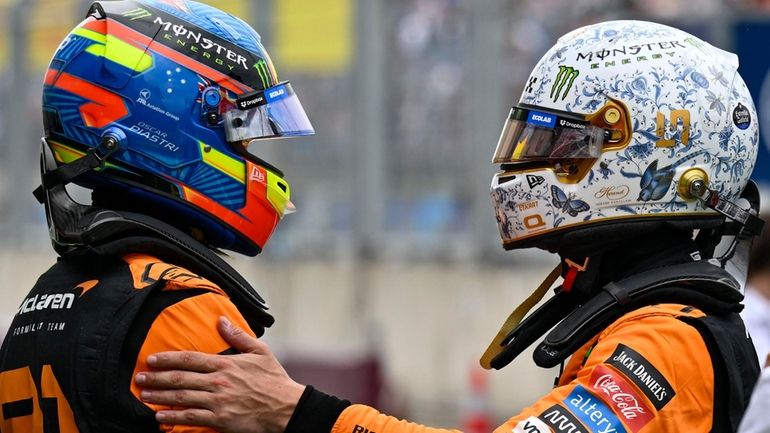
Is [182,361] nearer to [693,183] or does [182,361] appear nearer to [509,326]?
[509,326]

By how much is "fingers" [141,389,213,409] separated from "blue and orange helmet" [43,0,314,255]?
0.52m

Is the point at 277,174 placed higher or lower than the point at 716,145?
lower

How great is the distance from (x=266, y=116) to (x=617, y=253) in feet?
3.17

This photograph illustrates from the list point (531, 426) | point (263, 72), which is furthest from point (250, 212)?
point (531, 426)

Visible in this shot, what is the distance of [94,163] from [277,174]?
491 millimetres

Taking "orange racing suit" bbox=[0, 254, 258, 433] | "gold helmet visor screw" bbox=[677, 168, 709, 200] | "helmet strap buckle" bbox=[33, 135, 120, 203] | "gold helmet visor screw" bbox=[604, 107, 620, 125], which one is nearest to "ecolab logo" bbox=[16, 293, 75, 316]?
"orange racing suit" bbox=[0, 254, 258, 433]

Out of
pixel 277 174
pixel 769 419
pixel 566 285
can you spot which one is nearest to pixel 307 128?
pixel 277 174

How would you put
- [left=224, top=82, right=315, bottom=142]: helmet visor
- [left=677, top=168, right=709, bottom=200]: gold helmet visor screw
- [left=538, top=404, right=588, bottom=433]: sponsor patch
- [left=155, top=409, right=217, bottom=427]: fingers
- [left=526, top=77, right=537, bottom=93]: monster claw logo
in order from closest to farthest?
[left=155, top=409, right=217, bottom=427]: fingers < [left=538, top=404, right=588, bottom=433]: sponsor patch < [left=224, top=82, right=315, bottom=142]: helmet visor < [left=677, top=168, right=709, bottom=200]: gold helmet visor screw < [left=526, top=77, right=537, bottom=93]: monster claw logo

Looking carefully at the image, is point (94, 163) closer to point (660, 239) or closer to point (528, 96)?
point (528, 96)

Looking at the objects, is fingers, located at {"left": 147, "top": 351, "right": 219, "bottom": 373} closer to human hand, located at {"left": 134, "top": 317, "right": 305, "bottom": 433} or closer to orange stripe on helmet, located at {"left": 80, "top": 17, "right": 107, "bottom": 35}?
human hand, located at {"left": 134, "top": 317, "right": 305, "bottom": 433}

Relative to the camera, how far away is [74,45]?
3266 mm

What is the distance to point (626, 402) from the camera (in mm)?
3018

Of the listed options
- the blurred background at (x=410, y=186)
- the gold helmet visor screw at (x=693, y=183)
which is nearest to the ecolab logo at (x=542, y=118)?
the gold helmet visor screw at (x=693, y=183)

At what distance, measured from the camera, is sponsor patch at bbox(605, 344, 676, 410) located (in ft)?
9.93
